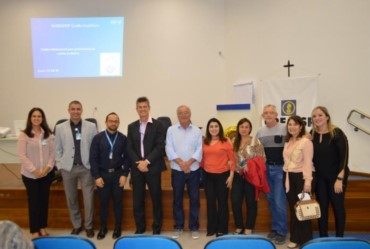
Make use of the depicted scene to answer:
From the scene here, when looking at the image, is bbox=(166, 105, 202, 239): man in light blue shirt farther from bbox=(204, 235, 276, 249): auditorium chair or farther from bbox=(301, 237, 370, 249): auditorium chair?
bbox=(301, 237, 370, 249): auditorium chair

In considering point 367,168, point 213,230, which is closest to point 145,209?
point 213,230

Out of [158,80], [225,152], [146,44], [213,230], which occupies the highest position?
[146,44]

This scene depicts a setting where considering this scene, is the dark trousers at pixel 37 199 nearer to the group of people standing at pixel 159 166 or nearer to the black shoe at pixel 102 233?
the group of people standing at pixel 159 166

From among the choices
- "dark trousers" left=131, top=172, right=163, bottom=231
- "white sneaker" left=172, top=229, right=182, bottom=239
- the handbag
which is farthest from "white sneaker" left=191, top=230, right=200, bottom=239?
the handbag

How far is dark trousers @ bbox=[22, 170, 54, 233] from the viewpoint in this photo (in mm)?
3191

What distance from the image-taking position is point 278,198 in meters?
3.16

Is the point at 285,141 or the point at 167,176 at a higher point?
the point at 285,141

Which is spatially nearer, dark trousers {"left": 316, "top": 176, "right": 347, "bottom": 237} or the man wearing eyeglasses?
dark trousers {"left": 316, "top": 176, "right": 347, "bottom": 237}

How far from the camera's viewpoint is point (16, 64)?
650 centimetres

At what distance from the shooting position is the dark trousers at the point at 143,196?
3.31 metres

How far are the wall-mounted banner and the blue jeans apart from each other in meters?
1.83

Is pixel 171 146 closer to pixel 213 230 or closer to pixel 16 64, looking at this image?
pixel 213 230

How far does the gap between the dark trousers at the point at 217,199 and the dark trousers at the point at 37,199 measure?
6.18 ft

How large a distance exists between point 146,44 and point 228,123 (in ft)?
9.11
